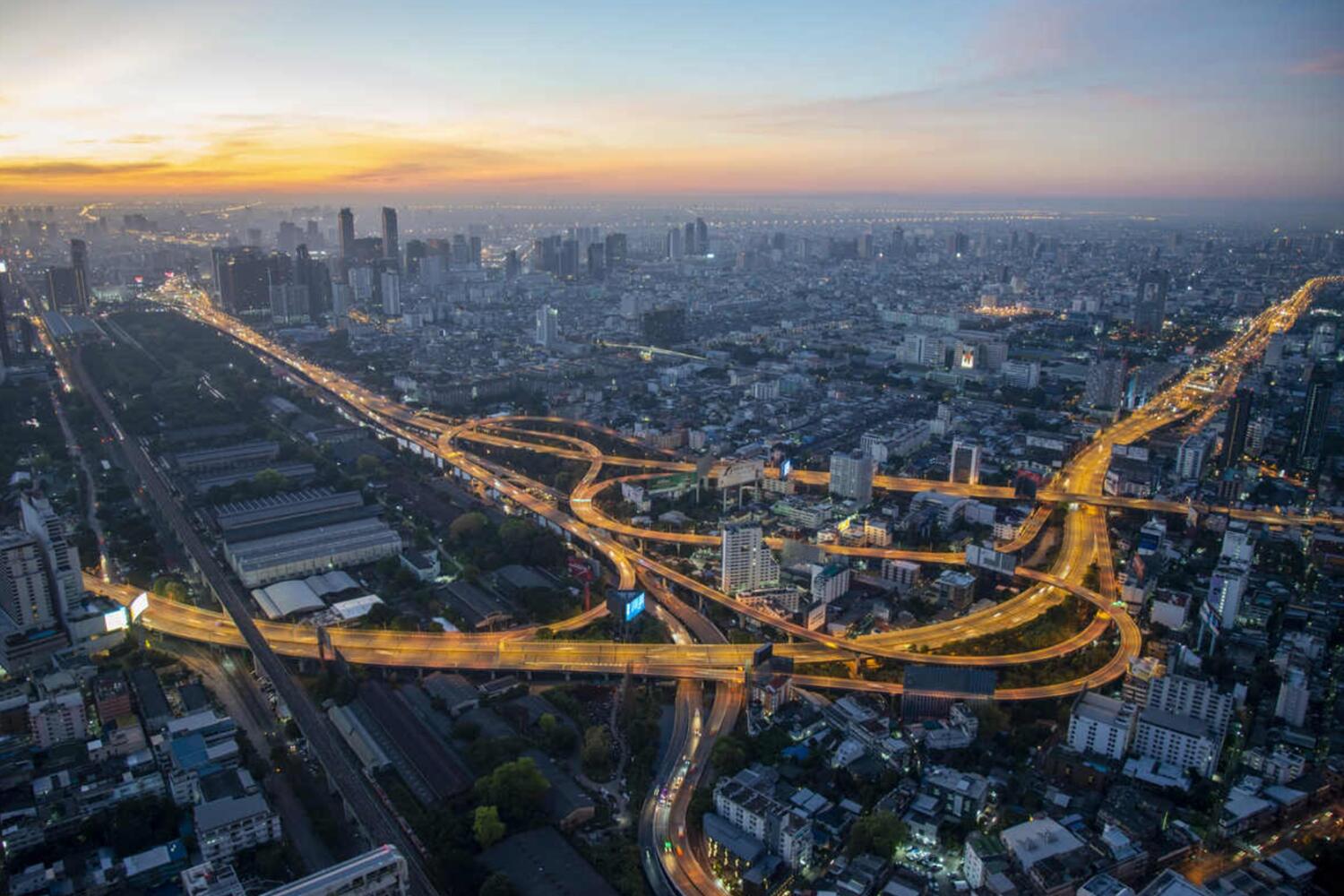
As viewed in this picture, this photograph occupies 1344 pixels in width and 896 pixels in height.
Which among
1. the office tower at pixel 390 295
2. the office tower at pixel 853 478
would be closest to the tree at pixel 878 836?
the office tower at pixel 853 478

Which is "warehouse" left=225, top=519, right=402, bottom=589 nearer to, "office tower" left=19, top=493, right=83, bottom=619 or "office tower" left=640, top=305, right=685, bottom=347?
"office tower" left=19, top=493, right=83, bottom=619

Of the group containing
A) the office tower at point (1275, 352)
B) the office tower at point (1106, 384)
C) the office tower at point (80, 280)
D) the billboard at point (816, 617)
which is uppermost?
the office tower at point (80, 280)

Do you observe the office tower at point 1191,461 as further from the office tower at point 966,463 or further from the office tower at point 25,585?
the office tower at point 25,585

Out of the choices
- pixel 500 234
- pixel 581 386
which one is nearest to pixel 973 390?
pixel 581 386

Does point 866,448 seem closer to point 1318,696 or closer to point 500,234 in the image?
point 1318,696

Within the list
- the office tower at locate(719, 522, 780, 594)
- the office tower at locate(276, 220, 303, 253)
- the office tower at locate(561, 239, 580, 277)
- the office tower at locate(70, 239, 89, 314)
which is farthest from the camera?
the office tower at locate(276, 220, 303, 253)

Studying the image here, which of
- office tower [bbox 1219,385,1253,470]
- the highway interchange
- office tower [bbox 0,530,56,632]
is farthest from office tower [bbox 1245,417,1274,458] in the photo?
office tower [bbox 0,530,56,632]
